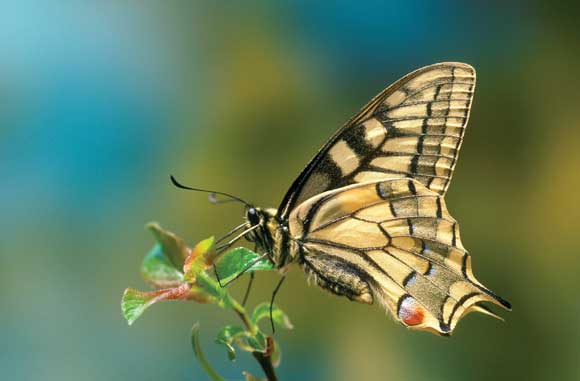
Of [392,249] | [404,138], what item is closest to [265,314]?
[392,249]

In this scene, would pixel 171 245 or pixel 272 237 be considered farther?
pixel 272 237

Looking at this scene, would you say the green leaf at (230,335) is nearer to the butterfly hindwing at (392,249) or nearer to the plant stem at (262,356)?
the plant stem at (262,356)

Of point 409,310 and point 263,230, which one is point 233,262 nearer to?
point 263,230

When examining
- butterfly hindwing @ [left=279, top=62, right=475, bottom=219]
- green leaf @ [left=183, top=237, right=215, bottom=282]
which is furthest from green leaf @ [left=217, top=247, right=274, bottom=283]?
butterfly hindwing @ [left=279, top=62, right=475, bottom=219]

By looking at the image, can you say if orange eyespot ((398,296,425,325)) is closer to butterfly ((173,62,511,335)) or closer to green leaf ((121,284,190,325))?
butterfly ((173,62,511,335))

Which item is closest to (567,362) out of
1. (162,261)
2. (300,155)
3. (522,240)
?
(522,240)

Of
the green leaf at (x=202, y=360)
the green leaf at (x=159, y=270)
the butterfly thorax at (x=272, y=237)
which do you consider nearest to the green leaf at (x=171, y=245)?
the green leaf at (x=159, y=270)

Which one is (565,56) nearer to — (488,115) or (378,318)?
(488,115)
